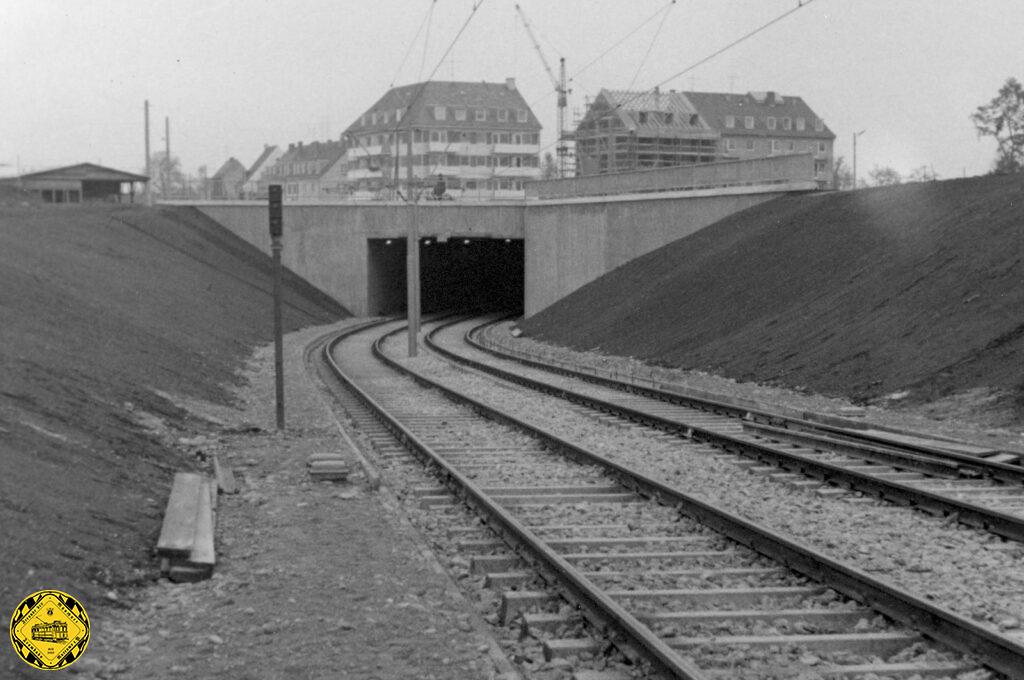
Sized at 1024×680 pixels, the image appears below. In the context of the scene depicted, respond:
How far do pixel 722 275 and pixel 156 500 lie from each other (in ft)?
88.9

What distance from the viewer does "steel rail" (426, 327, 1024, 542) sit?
11523mm

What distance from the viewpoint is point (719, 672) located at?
7.57 meters

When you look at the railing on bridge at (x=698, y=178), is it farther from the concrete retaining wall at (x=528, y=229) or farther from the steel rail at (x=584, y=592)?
the steel rail at (x=584, y=592)

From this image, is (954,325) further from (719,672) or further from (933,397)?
(719,672)

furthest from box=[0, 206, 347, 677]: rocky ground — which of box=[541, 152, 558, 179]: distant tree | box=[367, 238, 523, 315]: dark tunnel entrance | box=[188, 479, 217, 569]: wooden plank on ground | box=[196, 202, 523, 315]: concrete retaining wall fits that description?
box=[541, 152, 558, 179]: distant tree

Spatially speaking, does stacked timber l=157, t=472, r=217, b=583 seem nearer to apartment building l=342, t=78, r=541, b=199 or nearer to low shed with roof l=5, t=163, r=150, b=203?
low shed with roof l=5, t=163, r=150, b=203

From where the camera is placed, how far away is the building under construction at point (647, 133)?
98.5 m

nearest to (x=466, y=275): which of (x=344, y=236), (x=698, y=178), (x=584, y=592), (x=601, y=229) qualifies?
(x=344, y=236)

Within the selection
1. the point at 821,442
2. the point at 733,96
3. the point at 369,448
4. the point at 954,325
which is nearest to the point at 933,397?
the point at 954,325

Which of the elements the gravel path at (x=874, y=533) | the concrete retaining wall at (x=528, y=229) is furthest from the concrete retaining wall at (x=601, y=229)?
the gravel path at (x=874, y=533)

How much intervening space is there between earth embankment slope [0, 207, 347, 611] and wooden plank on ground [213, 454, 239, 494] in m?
0.47

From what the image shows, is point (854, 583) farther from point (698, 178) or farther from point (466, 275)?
point (466, 275)

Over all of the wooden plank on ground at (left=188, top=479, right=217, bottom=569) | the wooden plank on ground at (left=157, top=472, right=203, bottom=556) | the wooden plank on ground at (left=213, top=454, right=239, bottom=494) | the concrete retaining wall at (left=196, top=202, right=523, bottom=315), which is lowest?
the wooden plank on ground at (left=213, top=454, right=239, bottom=494)

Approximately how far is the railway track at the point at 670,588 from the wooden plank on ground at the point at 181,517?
233cm
